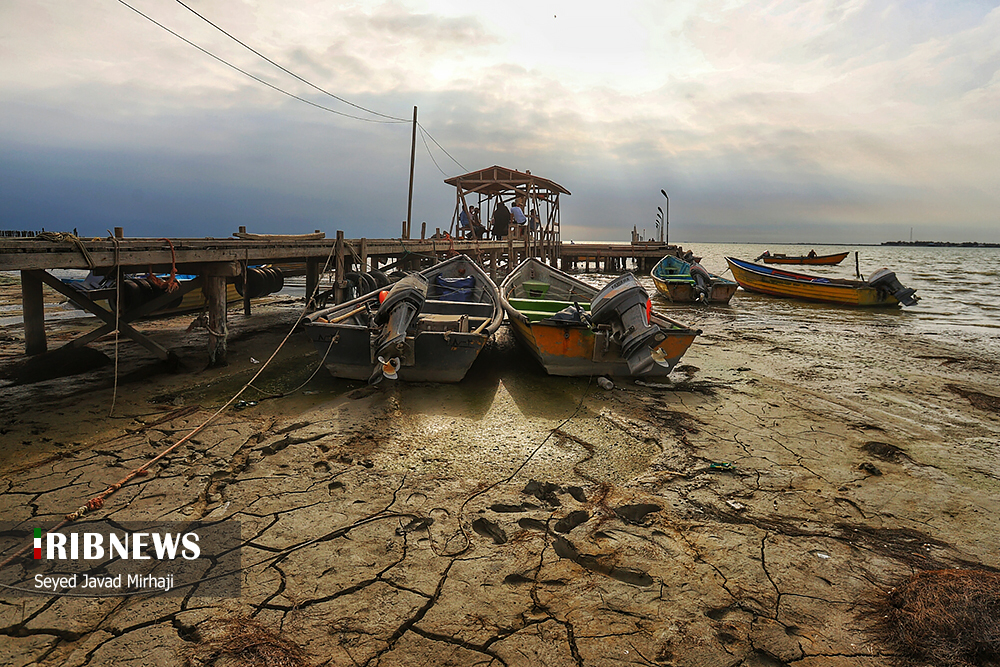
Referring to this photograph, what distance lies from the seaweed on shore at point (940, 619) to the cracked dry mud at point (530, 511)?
0.44 feet

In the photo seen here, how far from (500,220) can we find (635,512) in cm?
2164

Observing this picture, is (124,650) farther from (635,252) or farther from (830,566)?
(635,252)

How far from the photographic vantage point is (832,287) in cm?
1833

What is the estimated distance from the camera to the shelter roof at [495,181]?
21.5 meters

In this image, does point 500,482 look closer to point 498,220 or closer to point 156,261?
point 156,261

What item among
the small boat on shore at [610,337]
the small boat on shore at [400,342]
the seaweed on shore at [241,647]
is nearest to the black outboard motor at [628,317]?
the small boat on shore at [610,337]

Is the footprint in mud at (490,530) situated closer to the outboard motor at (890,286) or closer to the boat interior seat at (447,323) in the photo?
the boat interior seat at (447,323)

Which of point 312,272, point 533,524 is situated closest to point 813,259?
point 312,272

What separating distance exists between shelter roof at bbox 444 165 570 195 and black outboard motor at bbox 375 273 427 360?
15.8m

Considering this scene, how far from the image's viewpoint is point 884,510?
396 centimetres

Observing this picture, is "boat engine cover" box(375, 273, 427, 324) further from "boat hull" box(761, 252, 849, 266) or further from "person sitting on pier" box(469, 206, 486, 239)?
"boat hull" box(761, 252, 849, 266)

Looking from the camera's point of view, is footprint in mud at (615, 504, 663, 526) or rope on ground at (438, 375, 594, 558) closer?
rope on ground at (438, 375, 594, 558)

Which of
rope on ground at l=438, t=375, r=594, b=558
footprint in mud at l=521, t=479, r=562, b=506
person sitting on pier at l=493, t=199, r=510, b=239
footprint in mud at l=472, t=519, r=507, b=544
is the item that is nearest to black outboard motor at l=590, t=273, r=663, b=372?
rope on ground at l=438, t=375, r=594, b=558

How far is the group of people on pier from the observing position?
2295cm
